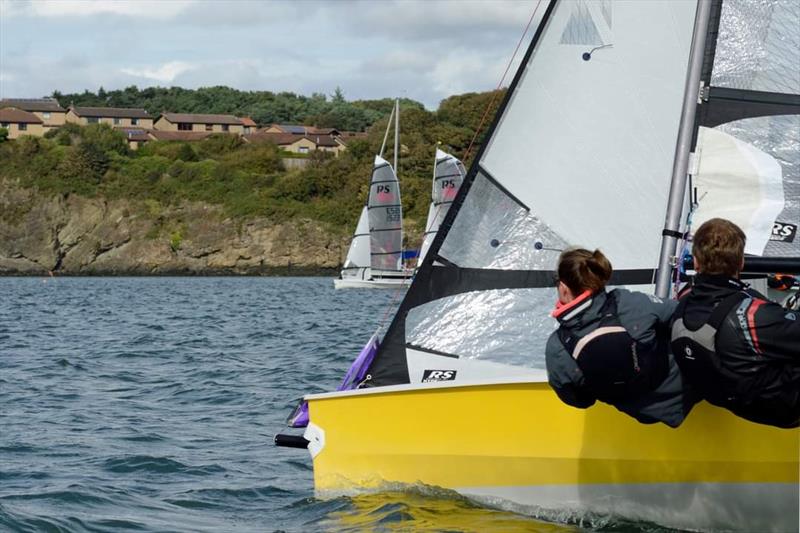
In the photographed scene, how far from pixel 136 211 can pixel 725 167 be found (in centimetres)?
6560

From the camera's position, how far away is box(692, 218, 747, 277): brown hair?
4.09m

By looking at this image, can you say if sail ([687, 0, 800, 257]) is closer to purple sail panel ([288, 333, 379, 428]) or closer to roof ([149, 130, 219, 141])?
purple sail panel ([288, 333, 379, 428])

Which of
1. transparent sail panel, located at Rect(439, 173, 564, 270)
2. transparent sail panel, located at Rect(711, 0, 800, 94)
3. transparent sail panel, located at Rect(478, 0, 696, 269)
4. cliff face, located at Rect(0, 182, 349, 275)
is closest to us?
transparent sail panel, located at Rect(711, 0, 800, 94)

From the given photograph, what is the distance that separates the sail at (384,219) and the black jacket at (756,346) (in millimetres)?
34410

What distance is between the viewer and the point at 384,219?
132 ft

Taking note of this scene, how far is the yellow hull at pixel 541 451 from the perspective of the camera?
4.58 meters

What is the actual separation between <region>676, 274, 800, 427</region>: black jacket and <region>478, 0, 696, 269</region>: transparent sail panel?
5.22ft

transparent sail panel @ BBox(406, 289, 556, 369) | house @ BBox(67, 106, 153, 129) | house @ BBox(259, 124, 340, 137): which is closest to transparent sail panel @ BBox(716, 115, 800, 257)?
transparent sail panel @ BBox(406, 289, 556, 369)

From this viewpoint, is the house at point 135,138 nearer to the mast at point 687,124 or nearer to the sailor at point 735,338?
the mast at point 687,124

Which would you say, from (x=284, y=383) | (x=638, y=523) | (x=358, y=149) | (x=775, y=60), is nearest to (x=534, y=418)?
(x=638, y=523)

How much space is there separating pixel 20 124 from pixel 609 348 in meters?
92.5

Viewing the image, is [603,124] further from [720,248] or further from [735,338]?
[735,338]

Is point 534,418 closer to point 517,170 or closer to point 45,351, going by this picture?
point 517,170

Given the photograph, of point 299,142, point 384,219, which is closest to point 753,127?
point 384,219
